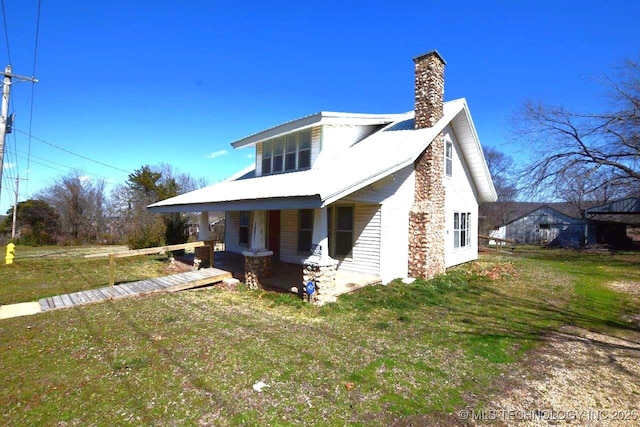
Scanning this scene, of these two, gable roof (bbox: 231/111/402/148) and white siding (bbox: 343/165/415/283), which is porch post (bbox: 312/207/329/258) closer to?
white siding (bbox: 343/165/415/283)

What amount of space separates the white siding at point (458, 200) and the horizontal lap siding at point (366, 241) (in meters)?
4.10

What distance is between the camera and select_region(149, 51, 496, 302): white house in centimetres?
825

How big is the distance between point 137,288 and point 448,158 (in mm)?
11886

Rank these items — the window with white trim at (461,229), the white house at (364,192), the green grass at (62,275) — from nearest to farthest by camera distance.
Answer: the white house at (364,192) < the green grass at (62,275) < the window with white trim at (461,229)

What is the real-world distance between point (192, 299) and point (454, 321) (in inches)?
253

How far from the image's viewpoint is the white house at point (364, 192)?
8250 mm

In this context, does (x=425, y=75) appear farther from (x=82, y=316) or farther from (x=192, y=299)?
(x=82, y=316)

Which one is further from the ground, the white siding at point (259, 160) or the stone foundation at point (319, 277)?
the white siding at point (259, 160)

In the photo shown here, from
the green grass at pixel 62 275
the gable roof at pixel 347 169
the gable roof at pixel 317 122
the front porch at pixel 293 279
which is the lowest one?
the green grass at pixel 62 275

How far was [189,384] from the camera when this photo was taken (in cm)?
407

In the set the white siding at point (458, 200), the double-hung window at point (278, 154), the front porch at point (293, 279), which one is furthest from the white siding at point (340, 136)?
the front porch at point (293, 279)

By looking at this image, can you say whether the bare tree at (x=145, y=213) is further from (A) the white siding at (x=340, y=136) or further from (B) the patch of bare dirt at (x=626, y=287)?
(B) the patch of bare dirt at (x=626, y=287)

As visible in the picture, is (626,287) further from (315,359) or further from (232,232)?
(232,232)

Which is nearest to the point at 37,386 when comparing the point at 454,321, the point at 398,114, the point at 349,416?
the point at 349,416
